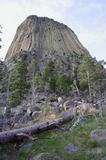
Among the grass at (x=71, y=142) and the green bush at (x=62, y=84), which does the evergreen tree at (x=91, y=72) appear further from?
the grass at (x=71, y=142)

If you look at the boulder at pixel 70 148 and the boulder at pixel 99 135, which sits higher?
the boulder at pixel 99 135

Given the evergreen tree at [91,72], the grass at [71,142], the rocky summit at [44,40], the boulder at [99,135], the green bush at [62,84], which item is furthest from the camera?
the rocky summit at [44,40]

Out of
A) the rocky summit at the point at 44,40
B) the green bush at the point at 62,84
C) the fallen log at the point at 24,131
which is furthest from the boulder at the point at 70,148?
the rocky summit at the point at 44,40

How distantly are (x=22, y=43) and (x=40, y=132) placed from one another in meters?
158

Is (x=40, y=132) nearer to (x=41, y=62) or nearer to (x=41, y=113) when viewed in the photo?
(x=41, y=113)

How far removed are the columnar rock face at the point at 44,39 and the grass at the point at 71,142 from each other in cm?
13495

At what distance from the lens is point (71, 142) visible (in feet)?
61.2

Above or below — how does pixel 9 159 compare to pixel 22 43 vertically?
below

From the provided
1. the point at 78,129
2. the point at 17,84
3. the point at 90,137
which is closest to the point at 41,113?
the point at 78,129

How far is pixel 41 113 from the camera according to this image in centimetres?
3794

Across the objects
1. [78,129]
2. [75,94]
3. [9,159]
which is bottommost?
[9,159]

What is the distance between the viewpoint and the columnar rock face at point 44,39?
166625 millimetres

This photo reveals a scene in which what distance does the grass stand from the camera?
16469mm

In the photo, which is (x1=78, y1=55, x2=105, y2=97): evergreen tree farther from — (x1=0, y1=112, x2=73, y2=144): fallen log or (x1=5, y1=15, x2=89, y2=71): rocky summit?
(x1=5, y1=15, x2=89, y2=71): rocky summit
